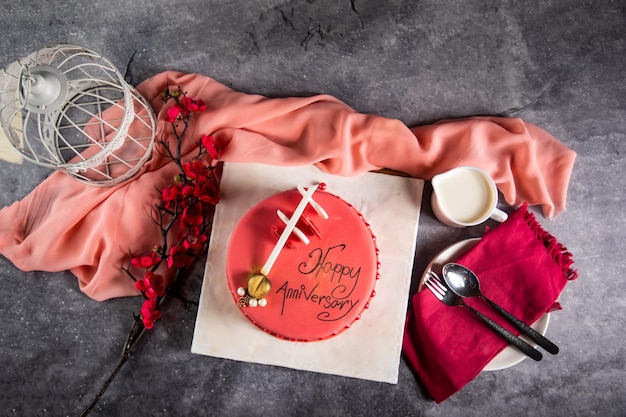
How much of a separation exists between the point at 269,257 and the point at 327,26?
59 cm

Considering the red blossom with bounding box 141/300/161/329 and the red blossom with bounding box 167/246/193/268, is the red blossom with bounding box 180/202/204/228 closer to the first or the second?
the red blossom with bounding box 167/246/193/268

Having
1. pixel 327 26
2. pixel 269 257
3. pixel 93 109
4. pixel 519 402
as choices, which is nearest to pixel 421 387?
pixel 519 402

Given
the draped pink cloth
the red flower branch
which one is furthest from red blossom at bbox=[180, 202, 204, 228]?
the draped pink cloth

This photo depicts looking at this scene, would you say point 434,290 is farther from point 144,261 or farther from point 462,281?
point 144,261

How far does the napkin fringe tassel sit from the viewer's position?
3.59 feet

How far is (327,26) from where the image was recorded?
1237 millimetres

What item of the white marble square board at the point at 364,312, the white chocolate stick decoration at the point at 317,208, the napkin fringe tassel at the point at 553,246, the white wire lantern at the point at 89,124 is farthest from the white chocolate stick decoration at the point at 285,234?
the napkin fringe tassel at the point at 553,246

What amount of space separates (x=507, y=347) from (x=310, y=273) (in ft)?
1.42

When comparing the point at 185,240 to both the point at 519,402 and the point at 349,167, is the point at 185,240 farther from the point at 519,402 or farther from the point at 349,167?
the point at 519,402

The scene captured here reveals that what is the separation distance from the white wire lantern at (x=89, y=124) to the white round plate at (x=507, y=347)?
656mm

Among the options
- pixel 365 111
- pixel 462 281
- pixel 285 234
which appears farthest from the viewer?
pixel 365 111

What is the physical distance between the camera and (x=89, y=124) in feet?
3.78

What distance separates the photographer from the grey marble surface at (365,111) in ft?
3.82

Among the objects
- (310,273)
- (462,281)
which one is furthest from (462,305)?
(310,273)
